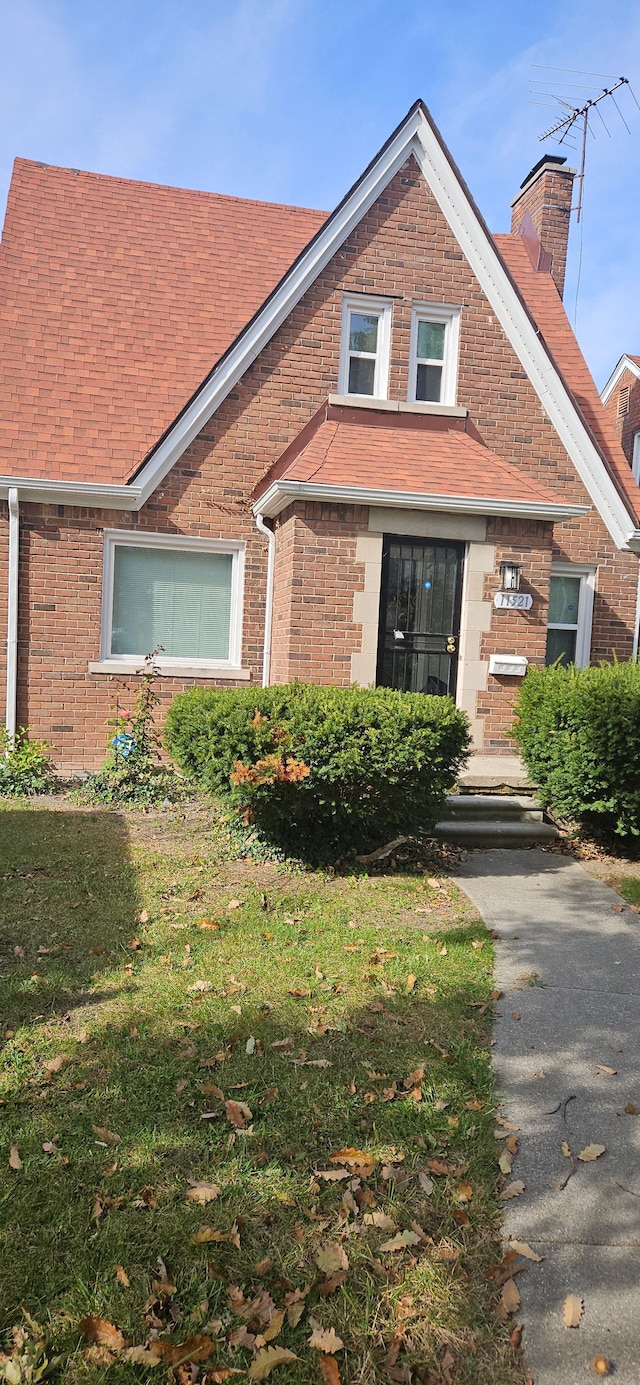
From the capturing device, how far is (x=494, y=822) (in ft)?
27.0

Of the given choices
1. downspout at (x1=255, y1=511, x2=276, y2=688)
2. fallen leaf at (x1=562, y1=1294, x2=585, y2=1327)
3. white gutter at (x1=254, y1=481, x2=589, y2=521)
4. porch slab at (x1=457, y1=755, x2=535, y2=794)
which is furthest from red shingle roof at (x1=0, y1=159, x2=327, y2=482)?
fallen leaf at (x1=562, y1=1294, x2=585, y2=1327)

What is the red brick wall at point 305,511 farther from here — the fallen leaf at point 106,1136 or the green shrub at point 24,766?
the fallen leaf at point 106,1136

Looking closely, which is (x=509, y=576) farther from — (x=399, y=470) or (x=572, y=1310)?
(x=572, y=1310)

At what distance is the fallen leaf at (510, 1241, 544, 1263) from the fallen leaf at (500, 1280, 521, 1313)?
0.13 m

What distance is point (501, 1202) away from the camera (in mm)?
3168

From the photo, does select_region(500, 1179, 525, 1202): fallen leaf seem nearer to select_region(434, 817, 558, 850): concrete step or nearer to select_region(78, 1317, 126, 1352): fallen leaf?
select_region(78, 1317, 126, 1352): fallen leaf

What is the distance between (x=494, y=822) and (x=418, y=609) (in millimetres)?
3072

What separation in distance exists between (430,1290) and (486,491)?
28.1ft

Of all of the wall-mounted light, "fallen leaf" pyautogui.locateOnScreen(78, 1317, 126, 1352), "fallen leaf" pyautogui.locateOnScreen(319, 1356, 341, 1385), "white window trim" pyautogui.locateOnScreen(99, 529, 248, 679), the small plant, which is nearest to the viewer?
"fallen leaf" pyautogui.locateOnScreen(319, 1356, 341, 1385)

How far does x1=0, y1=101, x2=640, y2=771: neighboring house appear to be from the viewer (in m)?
10.2

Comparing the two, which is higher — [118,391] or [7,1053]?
[118,391]

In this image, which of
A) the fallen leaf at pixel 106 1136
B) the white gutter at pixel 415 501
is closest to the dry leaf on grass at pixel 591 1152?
the fallen leaf at pixel 106 1136

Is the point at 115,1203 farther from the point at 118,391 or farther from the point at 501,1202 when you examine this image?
the point at 118,391

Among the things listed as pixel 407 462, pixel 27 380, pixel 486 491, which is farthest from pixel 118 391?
pixel 486 491
